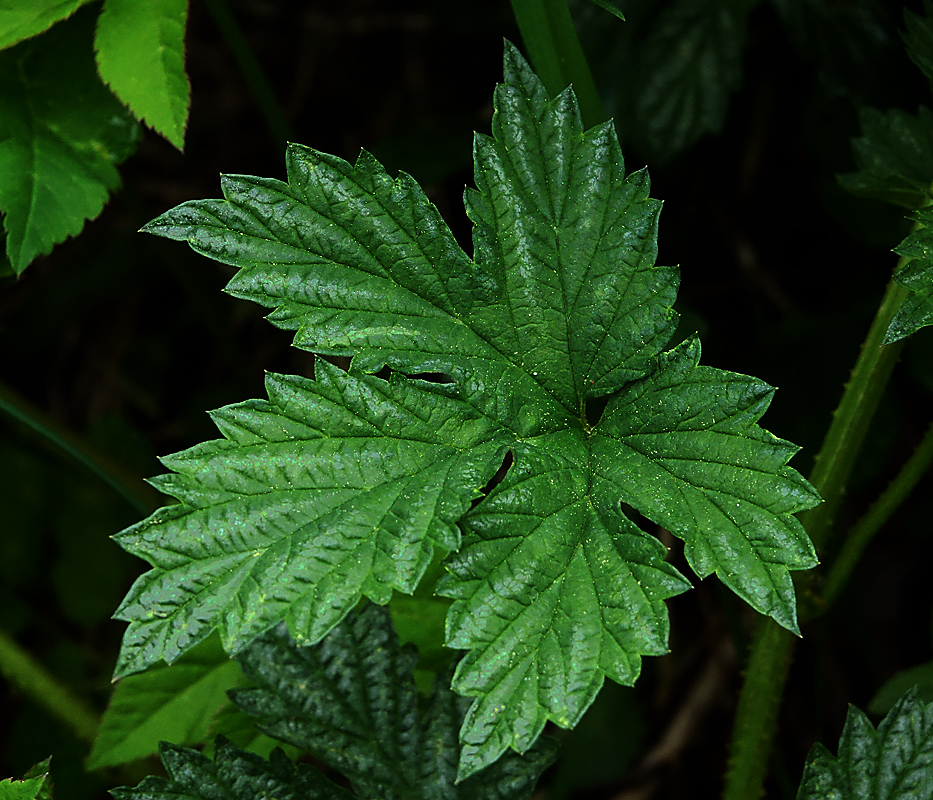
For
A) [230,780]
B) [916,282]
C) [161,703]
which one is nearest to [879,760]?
[916,282]

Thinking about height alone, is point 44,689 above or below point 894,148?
above

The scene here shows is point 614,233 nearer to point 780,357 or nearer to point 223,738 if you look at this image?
point 223,738

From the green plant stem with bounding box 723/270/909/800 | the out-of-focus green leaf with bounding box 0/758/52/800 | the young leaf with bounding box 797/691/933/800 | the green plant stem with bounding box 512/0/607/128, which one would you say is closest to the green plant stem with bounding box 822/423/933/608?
the green plant stem with bounding box 723/270/909/800

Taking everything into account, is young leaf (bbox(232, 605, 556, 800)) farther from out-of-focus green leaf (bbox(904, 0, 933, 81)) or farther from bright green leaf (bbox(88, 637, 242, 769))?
out-of-focus green leaf (bbox(904, 0, 933, 81))

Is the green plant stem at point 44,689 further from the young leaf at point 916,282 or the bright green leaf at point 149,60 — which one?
the young leaf at point 916,282

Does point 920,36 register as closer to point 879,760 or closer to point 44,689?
point 879,760

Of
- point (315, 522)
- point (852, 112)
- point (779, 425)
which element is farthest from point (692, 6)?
point (315, 522)

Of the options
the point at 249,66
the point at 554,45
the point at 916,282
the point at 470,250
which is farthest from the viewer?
the point at 470,250
